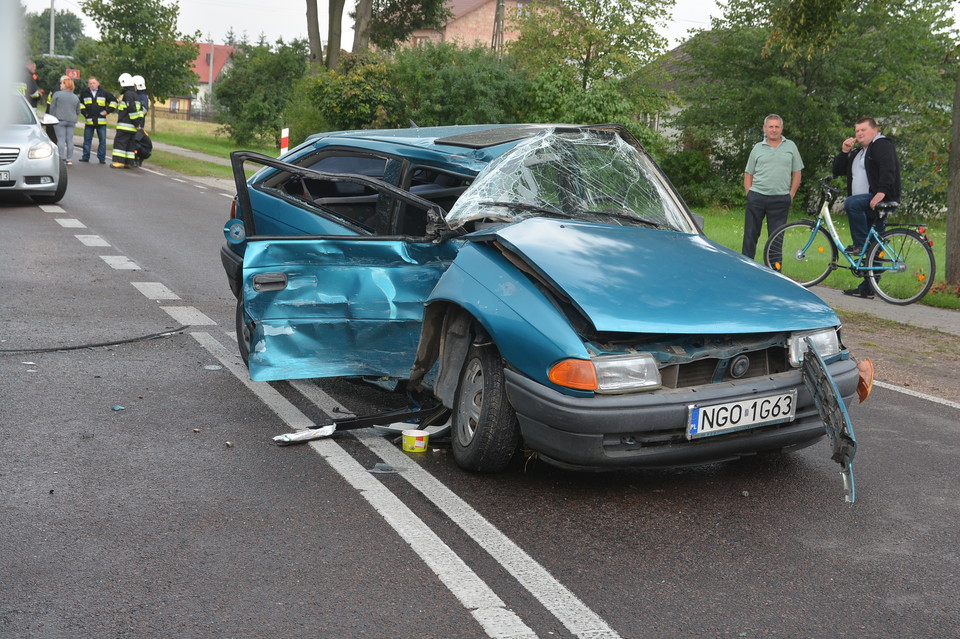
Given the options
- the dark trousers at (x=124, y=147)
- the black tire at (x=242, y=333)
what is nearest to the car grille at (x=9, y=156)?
the dark trousers at (x=124, y=147)

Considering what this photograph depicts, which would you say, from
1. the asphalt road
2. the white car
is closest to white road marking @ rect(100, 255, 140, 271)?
the asphalt road

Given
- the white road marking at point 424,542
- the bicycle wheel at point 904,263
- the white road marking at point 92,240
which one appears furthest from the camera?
the white road marking at point 92,240

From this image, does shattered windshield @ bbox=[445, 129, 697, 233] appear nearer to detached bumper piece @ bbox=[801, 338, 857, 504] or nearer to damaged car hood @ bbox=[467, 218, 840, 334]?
damaged car hood @ bbox=[467, 218, 840, 334]

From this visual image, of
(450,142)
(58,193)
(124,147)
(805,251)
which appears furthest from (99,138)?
(450,142)

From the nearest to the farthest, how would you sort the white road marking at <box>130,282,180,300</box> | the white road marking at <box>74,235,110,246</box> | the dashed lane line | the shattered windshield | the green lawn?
the shattered windshield → the white road marking at <box>130,282,180,300</box> → the green lawn → the white road marking at <box>74,235,110,246</box> → the dashed lane line

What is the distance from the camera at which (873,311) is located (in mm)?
10375

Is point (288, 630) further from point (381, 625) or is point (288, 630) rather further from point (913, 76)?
point (913, 76)

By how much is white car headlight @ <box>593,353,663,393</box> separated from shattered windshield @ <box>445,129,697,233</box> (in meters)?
1.19

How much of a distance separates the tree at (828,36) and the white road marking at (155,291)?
27.8ft

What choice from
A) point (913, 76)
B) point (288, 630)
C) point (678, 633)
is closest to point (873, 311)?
point (678, 633)

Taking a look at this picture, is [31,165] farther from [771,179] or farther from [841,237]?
[841,237]

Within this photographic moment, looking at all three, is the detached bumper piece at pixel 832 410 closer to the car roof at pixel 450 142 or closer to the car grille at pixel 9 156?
the car roof at pixel 450 142

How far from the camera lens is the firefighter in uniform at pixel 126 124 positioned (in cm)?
2247

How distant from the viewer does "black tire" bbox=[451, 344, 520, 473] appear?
14.6 ft
